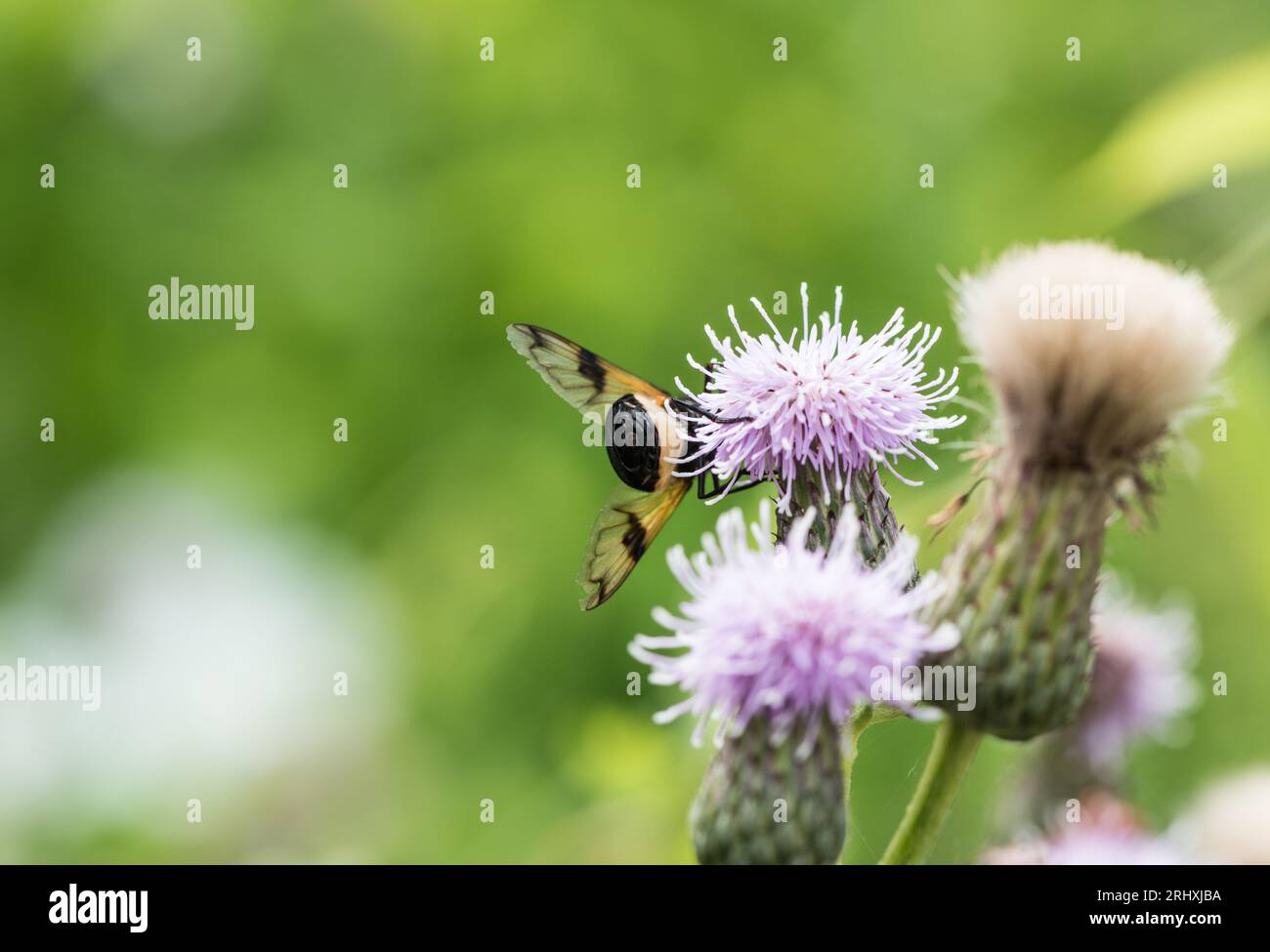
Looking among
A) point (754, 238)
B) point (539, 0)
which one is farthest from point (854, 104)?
point (539, 0)

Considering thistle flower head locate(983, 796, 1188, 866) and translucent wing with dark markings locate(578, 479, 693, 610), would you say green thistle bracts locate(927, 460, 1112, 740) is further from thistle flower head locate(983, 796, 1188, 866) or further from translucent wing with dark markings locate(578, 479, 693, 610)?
translucent wing with dark markings locate(578, 479, 693, 610)

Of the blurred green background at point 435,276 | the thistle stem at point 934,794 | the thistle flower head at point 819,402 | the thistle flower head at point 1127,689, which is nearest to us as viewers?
the thistle stem at point 934,794

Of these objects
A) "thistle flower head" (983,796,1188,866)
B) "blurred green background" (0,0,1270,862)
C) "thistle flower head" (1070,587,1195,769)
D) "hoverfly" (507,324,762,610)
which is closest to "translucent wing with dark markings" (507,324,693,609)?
"hoverfly" (507,324,762,610)

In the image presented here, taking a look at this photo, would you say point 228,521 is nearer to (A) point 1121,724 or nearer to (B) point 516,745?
(B) point 516,745

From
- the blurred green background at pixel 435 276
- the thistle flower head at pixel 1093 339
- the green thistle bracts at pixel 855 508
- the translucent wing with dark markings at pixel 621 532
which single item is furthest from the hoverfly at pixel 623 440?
the blurred green background at pixel 435 276

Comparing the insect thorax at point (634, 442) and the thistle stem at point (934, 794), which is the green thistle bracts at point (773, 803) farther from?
the insect thorax at point (634, 442)
